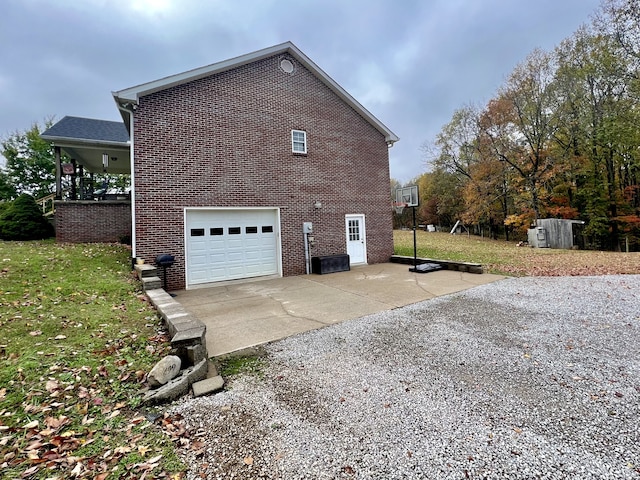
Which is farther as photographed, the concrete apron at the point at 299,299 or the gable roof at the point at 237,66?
the gable roof at the point at 237,66

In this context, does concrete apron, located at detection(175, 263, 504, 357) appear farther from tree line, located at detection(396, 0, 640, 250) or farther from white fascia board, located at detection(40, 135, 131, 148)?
tree line, located at detection(396, 0, 640, 250)

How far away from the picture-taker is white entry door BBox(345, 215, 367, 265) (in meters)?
11.6

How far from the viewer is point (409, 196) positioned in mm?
9992

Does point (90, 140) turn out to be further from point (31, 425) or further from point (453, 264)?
point (453, 264)

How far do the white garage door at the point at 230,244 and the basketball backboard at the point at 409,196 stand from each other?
14.6 ft

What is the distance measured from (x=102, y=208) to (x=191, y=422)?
11.1 m

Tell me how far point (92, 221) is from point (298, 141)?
8.02 meters

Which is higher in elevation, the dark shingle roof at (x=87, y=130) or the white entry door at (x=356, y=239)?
the dark shingle roof at (x=87, y=130)

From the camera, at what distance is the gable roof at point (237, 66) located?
25.5 feet

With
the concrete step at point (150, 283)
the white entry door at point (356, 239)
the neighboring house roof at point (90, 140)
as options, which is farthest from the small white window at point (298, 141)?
the neighboring house roof at point (90, 140)

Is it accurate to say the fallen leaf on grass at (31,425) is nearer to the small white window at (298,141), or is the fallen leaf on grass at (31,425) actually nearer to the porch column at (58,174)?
the small white window at (298,141)

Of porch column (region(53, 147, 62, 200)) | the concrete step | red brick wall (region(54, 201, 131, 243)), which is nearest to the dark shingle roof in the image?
porch column (region(53, 147, 62, 200))

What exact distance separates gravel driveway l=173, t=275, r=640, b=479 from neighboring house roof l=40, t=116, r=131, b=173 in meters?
11.6

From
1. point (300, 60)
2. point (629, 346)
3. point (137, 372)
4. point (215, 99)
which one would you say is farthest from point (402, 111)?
point (137, 372)
